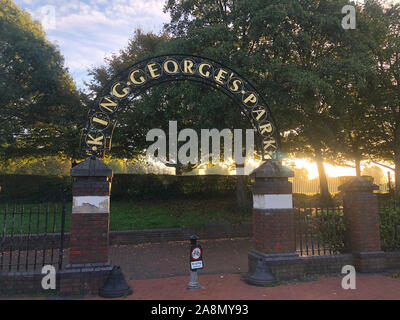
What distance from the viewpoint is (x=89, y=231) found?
593cm

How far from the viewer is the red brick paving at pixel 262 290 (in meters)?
5.45

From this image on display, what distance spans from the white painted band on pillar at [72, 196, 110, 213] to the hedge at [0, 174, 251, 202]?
1198cm

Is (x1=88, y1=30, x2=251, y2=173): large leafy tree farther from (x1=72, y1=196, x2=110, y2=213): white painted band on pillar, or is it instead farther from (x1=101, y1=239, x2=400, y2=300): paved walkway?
(x1=101, y1=239, x2=400, y2=300): paved walkway

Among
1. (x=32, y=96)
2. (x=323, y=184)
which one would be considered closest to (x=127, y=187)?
(x=32, y=96)

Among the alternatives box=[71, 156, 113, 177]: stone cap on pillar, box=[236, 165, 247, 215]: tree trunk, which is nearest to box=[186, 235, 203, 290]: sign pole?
box=[71, 156, 113, 177]: stone cap on pillar

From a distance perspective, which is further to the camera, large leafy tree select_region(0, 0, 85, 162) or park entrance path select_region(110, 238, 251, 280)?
large leafy tree select_region(0, 0, 85, 162)

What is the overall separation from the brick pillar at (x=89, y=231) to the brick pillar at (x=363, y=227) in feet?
19.2

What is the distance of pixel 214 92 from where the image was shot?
11.5 metres

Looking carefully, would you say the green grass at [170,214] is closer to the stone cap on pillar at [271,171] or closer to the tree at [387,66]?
the stone cap on pillar at [271,171]

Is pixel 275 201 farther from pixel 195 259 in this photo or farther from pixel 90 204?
pixel 90 204

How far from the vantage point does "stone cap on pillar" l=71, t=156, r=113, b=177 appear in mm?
6057

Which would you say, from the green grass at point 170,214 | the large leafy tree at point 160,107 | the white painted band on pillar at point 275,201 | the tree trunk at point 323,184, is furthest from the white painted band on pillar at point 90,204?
the tree trunk at point 323,184

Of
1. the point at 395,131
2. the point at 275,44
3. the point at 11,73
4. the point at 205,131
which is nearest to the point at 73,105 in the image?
the point at 11,73

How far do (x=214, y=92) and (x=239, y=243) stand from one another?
19.7ft
